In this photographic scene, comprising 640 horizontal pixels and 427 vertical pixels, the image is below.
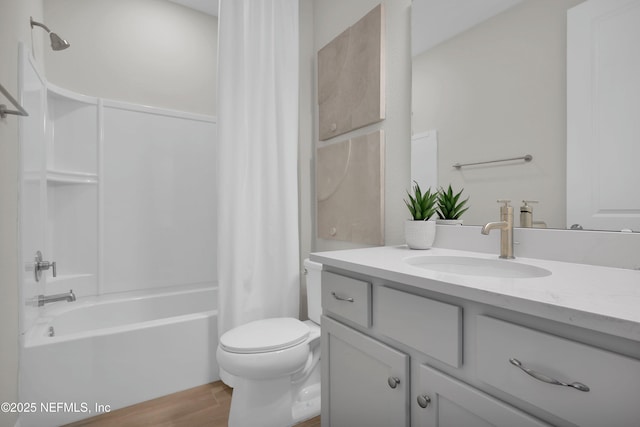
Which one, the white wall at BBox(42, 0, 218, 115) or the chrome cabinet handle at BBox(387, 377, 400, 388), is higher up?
the white wall at BBox(42, 0, 218, 115)

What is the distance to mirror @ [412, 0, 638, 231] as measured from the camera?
3.15 feet

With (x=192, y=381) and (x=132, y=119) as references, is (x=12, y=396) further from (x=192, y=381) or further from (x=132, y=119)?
(x=132, y=119)

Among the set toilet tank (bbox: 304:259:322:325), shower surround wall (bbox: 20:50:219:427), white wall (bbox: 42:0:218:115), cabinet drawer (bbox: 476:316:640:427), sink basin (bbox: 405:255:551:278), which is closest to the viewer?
cabinet drawer (bbox: 476:316:640:427)

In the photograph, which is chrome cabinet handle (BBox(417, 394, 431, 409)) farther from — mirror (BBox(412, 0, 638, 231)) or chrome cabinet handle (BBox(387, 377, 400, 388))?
mirror (BBox(412, 0, 638, 231))

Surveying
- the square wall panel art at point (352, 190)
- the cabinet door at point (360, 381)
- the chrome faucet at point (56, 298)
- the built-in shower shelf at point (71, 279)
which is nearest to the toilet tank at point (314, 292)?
the square wall panel art at point (352, 190)

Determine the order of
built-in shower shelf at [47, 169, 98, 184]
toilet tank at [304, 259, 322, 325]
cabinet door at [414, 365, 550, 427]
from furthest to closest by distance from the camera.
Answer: built-in shower shelf at [47, 169, 98, 184]
toilet tank at [304, 259, 322, 325]
cabinet door at [414, 365, 550, 427]

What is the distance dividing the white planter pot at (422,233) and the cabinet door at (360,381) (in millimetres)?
475

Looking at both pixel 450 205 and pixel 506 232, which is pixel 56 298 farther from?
pixel 506 232

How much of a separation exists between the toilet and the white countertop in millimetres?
613

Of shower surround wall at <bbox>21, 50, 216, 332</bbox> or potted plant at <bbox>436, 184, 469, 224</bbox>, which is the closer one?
potted plant at <bbox>436, 184, 469, 224</bbox>

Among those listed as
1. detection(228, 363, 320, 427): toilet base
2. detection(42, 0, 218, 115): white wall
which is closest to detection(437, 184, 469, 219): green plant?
detection(228, 363, 320, 427): toilet base

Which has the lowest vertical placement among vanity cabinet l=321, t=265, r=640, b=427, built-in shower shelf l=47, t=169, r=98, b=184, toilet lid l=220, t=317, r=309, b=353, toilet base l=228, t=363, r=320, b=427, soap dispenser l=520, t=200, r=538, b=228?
toilet base l=228, t=363, r=320, b=427

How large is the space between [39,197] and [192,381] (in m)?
1.34

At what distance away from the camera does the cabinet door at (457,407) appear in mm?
574
